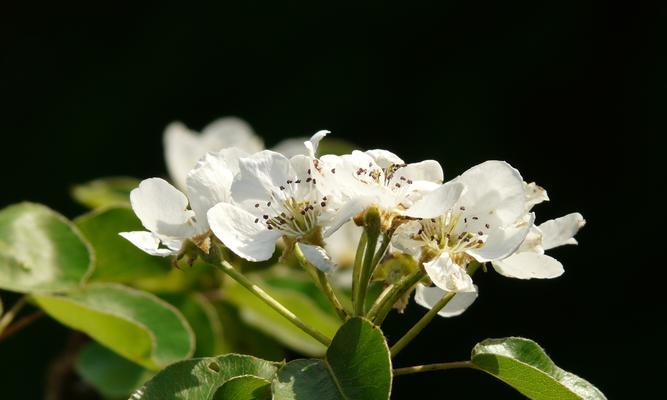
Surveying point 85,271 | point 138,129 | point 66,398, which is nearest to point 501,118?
point 138,129

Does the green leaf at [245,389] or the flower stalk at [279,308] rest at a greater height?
the flower stalk at [279,308]

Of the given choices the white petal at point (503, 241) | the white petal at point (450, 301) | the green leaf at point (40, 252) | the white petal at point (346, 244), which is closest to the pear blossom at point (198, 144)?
the white petal at point (346, 244)

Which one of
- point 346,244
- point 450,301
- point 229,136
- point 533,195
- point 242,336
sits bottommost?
point 242,336

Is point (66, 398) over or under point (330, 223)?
under

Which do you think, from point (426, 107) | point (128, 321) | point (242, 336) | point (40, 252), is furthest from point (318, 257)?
point (426, 107)

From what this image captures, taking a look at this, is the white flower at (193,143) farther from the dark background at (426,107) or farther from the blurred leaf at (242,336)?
the dark background at (426,107)

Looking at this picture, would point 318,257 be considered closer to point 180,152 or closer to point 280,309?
point 280,309

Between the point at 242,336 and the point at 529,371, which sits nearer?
the point at 529,371

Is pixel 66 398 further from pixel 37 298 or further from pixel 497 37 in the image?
pixel 497 37
